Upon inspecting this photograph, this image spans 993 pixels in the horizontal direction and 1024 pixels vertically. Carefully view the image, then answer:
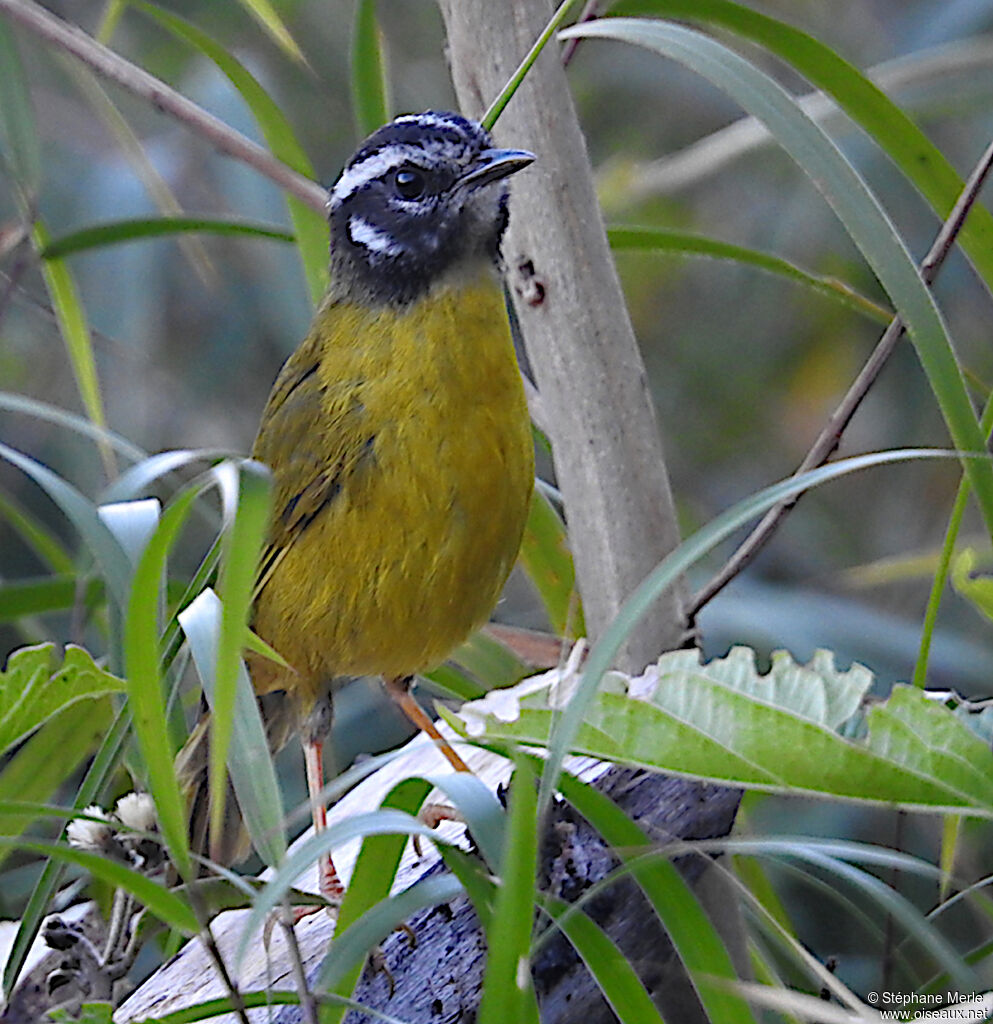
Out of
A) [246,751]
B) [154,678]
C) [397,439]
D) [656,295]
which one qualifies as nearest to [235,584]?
[154,678]

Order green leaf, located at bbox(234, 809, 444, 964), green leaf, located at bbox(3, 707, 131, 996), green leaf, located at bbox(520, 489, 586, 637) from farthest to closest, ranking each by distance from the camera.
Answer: green leaf, located at bbox(520, 489, 586, 637) → green leaf, located at bbox(3, 707, 131, 996) → green leaf, located at bbox(234, 809, 444, 964)

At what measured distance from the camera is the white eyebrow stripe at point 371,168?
2.45m

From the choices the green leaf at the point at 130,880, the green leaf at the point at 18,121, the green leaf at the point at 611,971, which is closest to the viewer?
the green leaf at the point at 130,880

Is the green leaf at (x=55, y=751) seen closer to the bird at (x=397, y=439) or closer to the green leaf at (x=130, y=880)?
the bird at (x=397, y=439)

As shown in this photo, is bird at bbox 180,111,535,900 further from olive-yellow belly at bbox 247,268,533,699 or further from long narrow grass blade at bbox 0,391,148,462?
long narrow grass blade at bbox 0,391,148,462

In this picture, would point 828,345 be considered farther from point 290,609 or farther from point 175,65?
point 290,609

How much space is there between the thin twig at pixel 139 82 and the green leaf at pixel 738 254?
57 cm

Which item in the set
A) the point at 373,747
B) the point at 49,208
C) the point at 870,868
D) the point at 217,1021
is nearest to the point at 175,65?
the point at 49,208

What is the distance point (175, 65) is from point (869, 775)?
368 cm

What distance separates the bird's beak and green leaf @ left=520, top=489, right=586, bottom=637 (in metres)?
0.60

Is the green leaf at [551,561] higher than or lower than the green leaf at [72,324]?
lower

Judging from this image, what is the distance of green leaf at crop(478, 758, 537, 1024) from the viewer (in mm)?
1210

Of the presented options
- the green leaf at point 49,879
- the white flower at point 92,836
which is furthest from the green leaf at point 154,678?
the white flower at point 92,836

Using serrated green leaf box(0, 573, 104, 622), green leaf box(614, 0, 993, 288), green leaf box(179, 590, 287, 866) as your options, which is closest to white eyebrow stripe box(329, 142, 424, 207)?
green leaf box(614, 0, 993, 288)
